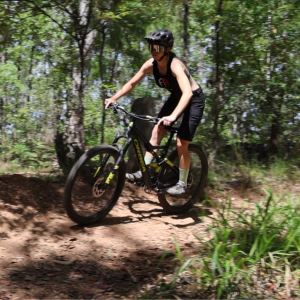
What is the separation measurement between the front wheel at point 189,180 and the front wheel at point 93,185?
2.47ft

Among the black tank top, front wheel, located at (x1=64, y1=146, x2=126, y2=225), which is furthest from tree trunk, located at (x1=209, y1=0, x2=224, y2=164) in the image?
front wheel, located at (x1=64, y1=146, x2=126, y2=225)

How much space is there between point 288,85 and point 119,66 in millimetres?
4107

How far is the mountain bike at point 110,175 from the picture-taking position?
4098 millimetres

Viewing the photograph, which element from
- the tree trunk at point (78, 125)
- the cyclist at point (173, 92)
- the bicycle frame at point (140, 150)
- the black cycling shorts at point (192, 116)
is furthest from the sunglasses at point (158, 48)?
the tree trunk at point (78, 125)

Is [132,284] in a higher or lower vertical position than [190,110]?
lower

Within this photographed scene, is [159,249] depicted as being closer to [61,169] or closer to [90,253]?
[90,253]

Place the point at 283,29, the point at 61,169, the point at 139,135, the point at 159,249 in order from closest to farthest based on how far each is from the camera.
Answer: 1. the point at 159,249
2. the point at 139,135
3. the point at 61,169
4. the point at 283,29

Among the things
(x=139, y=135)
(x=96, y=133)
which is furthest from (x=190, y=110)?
(x=96, y=133)

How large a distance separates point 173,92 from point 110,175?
1352 millimetres

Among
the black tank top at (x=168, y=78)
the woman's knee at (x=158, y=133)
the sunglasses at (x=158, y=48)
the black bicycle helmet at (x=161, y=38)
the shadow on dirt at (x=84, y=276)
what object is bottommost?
the shadow on dirt at (x=84, y=276)

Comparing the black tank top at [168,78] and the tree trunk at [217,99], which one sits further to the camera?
the tree trunk at [217,99]

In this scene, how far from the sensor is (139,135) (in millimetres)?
4516

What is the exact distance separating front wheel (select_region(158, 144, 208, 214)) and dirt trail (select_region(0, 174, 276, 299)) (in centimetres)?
15

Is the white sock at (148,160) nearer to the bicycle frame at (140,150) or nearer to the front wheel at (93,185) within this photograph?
the bicycle frame at (140,150)
